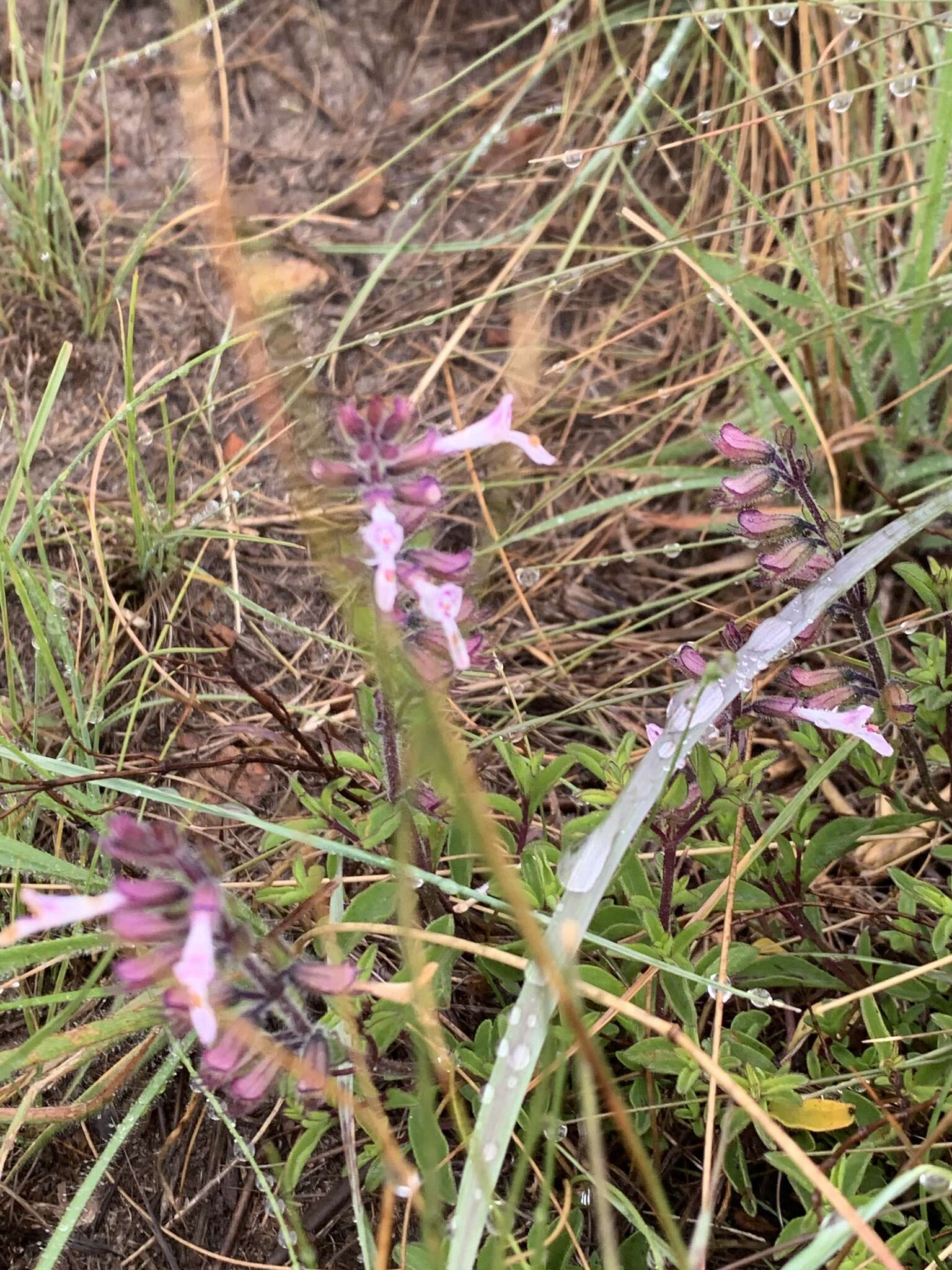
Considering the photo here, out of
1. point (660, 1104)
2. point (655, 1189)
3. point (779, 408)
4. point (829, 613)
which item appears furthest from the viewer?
point (779, 408)

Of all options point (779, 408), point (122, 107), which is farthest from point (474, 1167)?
point (122, 107)

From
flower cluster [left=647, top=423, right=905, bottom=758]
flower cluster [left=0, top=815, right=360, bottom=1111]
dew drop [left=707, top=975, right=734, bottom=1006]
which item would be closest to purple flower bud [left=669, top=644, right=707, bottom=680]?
flower cluster [left=647, top=423, right=905, bottom=758]

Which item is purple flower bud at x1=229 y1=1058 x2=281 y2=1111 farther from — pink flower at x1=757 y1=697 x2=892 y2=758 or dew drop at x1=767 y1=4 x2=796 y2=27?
dew drop at x1=767 y1=4 x2=796 y2=27

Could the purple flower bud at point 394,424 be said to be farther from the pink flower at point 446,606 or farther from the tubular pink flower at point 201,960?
the tubular pink flower at point 201,960

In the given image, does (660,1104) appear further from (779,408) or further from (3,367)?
(3,367)

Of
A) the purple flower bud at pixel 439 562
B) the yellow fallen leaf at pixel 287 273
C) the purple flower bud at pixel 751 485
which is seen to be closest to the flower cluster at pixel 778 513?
the purple flower bud at pixel 751 485

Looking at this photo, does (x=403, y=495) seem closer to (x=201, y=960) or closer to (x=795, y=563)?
(x=201, y=960)

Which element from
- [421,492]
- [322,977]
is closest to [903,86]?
[421,492]
